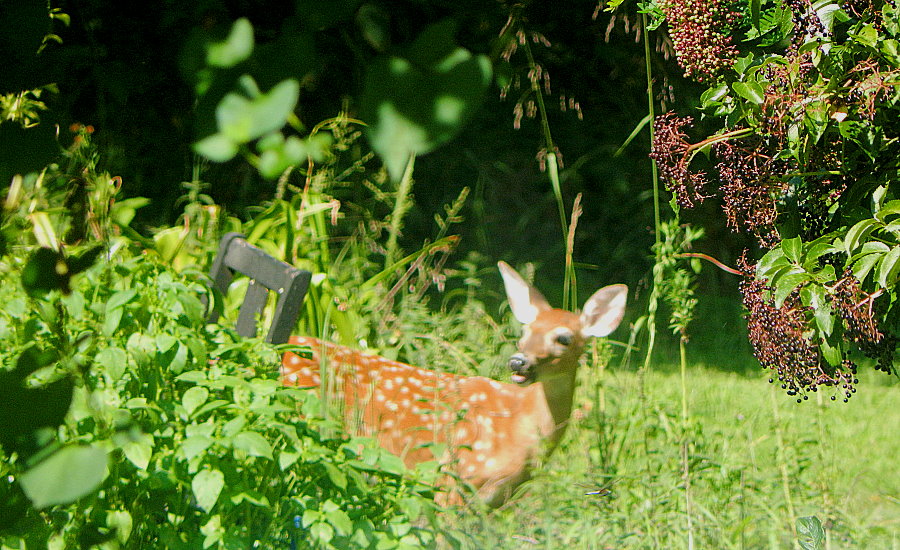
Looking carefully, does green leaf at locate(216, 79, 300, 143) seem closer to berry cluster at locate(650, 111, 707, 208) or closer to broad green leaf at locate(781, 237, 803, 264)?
broad green leaf at locate(781, 237, 803, 264)

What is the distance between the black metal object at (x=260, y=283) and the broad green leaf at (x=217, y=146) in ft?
6.76

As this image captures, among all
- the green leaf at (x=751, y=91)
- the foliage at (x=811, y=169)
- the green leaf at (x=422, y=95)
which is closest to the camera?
the green leaf at (x=422, y=95)

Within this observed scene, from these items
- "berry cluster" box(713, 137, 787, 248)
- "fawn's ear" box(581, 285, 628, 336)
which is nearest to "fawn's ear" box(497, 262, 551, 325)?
"fawn's ear" box(581, 285, 628, 336)

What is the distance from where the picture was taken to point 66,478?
519mm

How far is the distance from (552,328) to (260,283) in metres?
0.87

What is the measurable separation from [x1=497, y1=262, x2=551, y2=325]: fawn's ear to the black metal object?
56 cm

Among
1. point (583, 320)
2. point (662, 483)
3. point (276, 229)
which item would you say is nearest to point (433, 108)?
point (662, 483)

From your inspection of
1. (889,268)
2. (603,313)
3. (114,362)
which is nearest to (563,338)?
(603,313)

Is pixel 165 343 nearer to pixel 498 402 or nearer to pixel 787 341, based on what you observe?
pixel 498 402

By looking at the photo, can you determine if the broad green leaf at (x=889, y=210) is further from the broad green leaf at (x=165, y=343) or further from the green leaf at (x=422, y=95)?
the green leaf at (x=422, y=95)

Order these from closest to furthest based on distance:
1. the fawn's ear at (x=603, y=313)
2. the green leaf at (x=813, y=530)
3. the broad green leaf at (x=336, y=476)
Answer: the green leaf at (x=813, y=530) < the broad green leaf at (x=336, y=476) < the fawn's ear at (x=603, y=313)

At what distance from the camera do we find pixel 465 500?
225 centimetres

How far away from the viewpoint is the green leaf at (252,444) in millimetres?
1641

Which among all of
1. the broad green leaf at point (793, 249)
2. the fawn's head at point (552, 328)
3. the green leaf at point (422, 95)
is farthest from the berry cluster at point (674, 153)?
the green leaf at point (422, 95)
